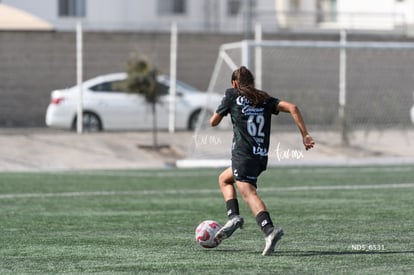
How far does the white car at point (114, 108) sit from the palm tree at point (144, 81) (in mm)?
986

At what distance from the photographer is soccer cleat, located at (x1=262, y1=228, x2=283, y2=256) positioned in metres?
10.1

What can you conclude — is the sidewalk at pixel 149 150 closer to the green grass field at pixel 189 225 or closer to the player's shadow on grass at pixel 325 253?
the green grass field at pixel 189 225

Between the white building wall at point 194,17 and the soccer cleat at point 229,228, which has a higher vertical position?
Answer: the white building wall at point 194,17

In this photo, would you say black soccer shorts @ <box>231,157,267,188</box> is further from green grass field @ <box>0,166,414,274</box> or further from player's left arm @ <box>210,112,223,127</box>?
green grass field @ <box>0,166,414,274</box>

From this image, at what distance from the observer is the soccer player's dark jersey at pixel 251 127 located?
10680 mm

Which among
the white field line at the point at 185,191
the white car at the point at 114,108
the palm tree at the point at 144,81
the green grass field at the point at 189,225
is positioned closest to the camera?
the green grass field at the point at 189,225

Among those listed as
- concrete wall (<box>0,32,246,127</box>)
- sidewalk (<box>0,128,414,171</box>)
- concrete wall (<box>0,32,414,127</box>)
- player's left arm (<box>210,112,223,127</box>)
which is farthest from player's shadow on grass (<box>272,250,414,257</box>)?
concrete wall (<box>0,32,246,127</box>)

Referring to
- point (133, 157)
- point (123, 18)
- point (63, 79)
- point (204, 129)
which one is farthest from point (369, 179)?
point (123, 18)

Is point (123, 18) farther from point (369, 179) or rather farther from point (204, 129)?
point (369, 179)

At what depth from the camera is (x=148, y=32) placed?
34.8m

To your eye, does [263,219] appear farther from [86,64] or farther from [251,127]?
[86,64]

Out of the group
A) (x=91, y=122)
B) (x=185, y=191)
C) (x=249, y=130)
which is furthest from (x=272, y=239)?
(x=91, y=122)

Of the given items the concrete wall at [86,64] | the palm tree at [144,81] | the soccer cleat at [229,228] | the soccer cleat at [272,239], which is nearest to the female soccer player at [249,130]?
the soccer cleat at [229,228]

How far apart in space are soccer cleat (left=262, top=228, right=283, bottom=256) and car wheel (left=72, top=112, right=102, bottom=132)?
2080cm
